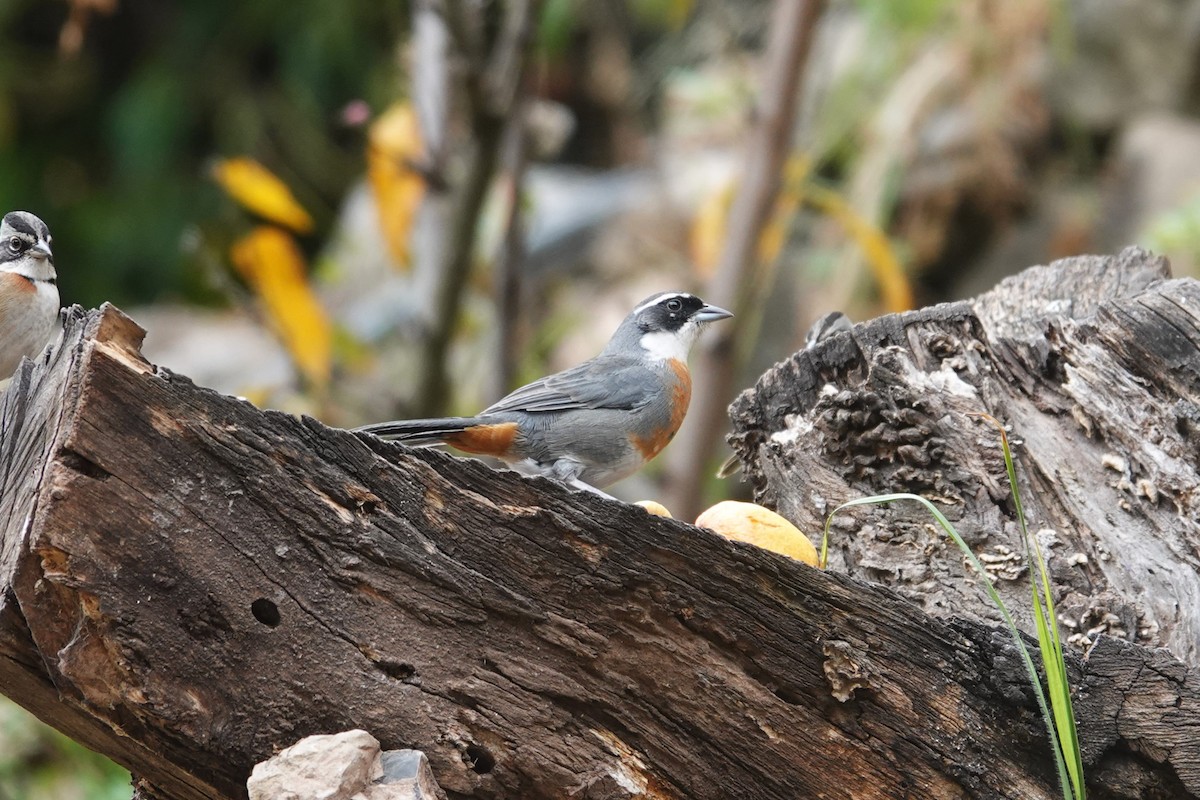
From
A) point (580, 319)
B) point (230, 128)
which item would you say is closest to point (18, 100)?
point (230, 128)

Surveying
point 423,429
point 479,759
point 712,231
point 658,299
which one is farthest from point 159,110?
point 479,759

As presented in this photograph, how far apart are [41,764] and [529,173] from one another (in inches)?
213

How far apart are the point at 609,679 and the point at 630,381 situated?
1.78 m

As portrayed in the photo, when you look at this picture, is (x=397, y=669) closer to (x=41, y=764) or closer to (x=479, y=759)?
(x=479, y=759)

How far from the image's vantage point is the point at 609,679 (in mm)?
2920

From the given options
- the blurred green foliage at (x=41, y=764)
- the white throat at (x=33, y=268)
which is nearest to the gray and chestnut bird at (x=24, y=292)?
the white throat at (x=33, y=268)

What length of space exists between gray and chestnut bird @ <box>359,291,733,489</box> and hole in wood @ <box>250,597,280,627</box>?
1225 millimetres

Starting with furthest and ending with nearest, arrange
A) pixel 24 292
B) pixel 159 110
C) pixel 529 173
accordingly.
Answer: pixel 159 110, pixel 529 173, pixel 24 292

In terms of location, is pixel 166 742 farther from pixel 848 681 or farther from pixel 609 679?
pixel 848 681

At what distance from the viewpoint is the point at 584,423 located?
434 centimetres

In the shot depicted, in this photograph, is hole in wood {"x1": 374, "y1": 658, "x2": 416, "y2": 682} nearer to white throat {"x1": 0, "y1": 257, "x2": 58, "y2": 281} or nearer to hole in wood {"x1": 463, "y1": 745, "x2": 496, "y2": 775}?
hole in wood {"x1": 463, "y1": 745, "x2": 496, "y2": 775}

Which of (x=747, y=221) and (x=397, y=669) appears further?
(x=747, y=221)

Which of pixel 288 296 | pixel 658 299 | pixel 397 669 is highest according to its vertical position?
pixel 288 296

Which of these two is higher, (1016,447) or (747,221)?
(747,221)
